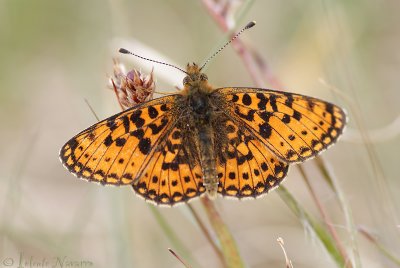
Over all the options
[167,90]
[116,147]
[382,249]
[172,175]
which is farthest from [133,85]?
[167,90]

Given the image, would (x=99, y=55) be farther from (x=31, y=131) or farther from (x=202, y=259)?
(x=202, y=259)

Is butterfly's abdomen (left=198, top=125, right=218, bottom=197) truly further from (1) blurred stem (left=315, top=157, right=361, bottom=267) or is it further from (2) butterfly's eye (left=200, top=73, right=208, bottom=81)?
(1) blurred stem (left=315, top=157, right=361, bottom=267)

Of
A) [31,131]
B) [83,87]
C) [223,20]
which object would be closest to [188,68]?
[223,20]

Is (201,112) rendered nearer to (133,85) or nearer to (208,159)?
(208,159)

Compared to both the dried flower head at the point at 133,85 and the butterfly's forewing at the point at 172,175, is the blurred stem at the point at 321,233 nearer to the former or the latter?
the butterfly's forewing at the point at 172,175

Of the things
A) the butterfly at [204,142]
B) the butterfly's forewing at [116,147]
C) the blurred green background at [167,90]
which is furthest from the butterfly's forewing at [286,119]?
the butterfly's forewing at [116,147]

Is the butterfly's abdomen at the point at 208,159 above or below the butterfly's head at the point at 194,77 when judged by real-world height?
below
